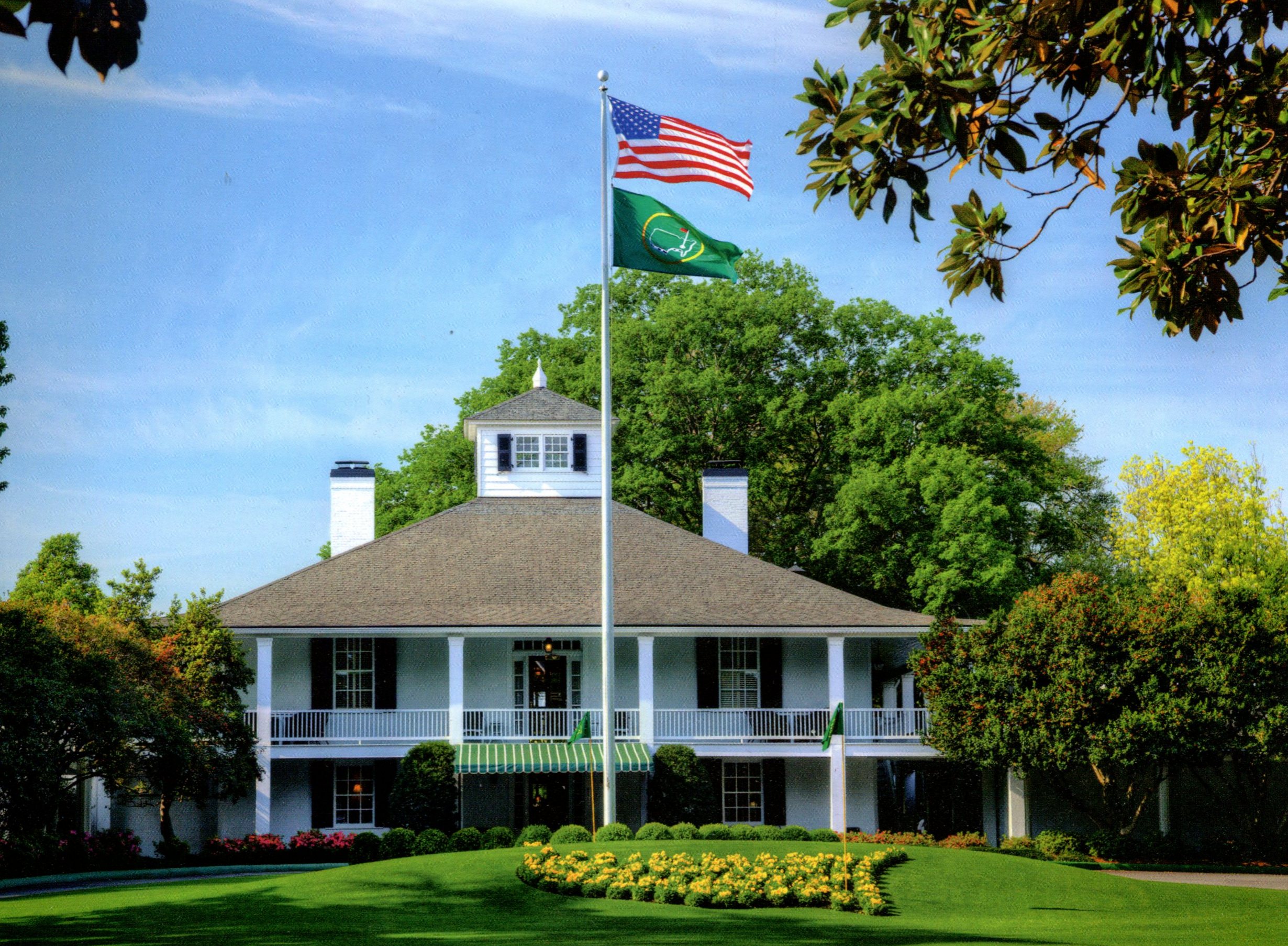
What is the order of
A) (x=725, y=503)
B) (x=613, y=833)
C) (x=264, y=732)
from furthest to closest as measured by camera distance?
(x=725, y=503) < (x=264, y=732) < (x=613, y=833)

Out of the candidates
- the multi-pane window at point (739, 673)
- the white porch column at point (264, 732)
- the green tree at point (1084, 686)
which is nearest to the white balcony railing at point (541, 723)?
the multi-pane window at point (739, 673)

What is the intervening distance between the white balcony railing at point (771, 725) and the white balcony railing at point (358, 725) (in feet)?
17.7

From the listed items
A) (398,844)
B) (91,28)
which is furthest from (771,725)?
(91,28)

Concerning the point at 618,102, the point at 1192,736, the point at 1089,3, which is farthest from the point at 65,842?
the point at 1089,3

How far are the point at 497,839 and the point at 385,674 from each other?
6862mm

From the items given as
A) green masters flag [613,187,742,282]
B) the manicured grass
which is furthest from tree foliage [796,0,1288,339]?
green masters flag [613,187,742,282]

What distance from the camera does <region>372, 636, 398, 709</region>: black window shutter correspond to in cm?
3169

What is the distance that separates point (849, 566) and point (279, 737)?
66.0 ft

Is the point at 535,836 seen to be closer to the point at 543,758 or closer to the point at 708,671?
the point at 543,758

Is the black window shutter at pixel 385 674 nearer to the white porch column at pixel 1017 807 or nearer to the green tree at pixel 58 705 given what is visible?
the green tree at pixel 58 705

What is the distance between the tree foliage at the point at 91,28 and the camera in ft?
13.9

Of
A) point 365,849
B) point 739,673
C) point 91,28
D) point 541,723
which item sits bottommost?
point 365,849

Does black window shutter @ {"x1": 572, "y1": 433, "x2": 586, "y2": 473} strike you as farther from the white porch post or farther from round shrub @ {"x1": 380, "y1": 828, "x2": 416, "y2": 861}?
round shrub @ {"x1": 380, "y1": 828, "x2": 416, "y2": 861}

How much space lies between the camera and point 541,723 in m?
31.4
